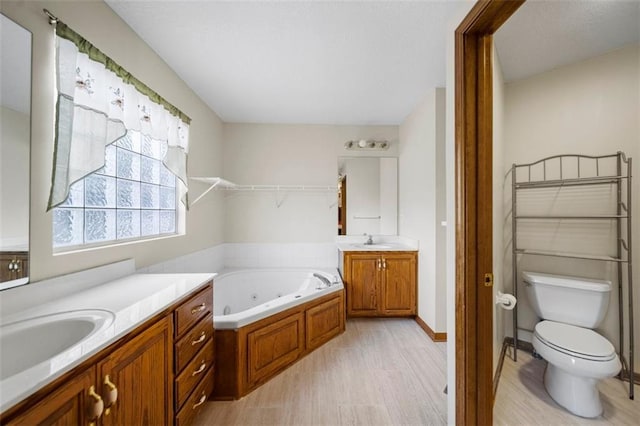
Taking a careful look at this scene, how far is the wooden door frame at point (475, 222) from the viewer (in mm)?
1088

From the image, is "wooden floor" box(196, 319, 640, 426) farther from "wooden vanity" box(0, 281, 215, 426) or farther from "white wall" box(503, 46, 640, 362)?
"white wall" box(503, 46, 640, 362)

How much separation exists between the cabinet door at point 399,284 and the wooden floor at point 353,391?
47cm

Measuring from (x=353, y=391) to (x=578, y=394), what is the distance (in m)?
1.37

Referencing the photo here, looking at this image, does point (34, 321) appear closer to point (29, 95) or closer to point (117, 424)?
point (117, 424)

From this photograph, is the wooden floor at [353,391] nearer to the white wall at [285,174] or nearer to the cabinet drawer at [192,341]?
the cabinet drawer at [192,341]

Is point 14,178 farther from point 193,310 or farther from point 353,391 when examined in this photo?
point 353,391

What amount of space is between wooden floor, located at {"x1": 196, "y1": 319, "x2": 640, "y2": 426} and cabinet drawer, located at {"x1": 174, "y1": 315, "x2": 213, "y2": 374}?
1.63ft

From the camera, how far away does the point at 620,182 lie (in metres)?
1.66

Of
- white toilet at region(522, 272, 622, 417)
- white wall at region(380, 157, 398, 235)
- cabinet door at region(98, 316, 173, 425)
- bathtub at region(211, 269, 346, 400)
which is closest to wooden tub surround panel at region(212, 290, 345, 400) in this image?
bathtub at region(211, 269, 346, 400)

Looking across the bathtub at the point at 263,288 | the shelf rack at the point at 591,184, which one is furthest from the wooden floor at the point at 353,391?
the shelf rack at the point at 591,184

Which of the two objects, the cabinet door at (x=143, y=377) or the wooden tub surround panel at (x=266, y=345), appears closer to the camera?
the cabinet door at (x=143, y=377)

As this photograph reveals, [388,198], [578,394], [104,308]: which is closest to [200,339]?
[104,308]

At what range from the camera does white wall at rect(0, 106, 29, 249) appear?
92 centimetres

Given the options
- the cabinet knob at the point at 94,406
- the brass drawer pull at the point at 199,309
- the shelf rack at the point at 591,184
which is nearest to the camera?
the cabinet knob at the point at 94,406
